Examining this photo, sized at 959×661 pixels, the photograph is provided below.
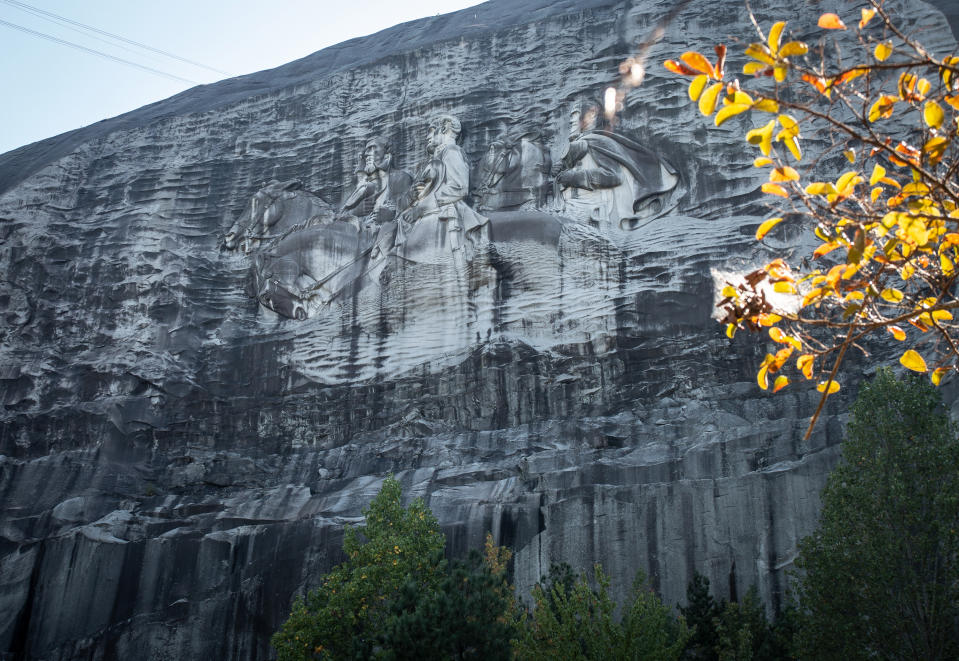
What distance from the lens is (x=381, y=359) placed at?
18.4 meters

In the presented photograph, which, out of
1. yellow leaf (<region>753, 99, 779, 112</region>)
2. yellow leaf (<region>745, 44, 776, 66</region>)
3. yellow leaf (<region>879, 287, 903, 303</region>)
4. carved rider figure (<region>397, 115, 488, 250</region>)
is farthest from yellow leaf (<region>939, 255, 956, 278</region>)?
carved rider figure (<region>397, 115, 488, 250</region>)

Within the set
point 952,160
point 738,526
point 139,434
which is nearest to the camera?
point 952,160

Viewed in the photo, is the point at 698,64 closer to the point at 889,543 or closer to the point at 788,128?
the point at 788,128

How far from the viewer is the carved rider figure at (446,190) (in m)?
18.9

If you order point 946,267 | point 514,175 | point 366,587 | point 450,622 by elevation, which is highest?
point 514,175

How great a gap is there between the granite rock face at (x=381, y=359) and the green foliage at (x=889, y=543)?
6.17 feet

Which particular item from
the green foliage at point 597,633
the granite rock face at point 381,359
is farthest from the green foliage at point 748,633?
the granite rock face at point 381,359

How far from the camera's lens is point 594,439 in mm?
16016

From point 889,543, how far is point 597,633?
3454 millimetres

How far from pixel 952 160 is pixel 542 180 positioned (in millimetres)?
15382

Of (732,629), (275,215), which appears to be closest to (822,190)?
(732,629)

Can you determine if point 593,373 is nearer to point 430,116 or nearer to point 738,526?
point 738,526

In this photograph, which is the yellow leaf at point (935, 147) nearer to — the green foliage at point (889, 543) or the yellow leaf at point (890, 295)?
the yellow leaf at point (890, 295)

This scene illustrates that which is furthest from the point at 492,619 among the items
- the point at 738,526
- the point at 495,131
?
the point at 495,131
